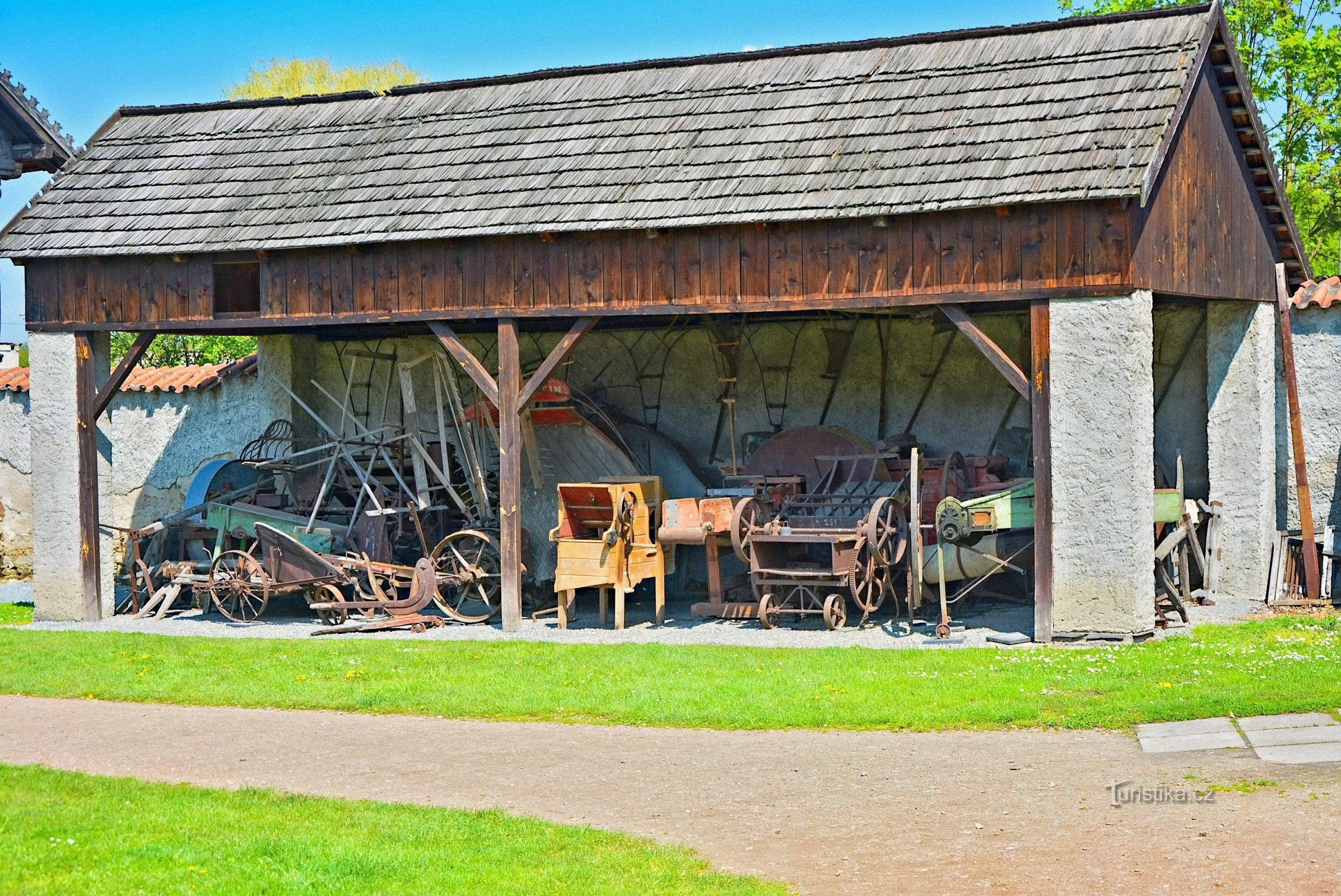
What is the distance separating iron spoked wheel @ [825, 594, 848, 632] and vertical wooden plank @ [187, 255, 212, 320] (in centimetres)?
645

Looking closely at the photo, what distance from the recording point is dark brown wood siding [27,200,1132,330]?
12.3m

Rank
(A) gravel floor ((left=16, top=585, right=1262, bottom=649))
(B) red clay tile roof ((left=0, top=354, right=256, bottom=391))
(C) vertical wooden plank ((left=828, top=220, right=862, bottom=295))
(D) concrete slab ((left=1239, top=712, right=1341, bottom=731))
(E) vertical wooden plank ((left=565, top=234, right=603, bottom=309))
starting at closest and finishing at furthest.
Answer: (D) concrete slab ((left=1239, top=712, right=1341, bottom=731)) → (A) gravel floor ((left=16, top=585, right=1262, bottom=649)) → (C) vertical wooden plank ((left=828, top=220, right=862, bottom=295)) → (E) vertical wooden plank ((left=565, top=234, right=603, bottom=309)) → (B) red clay tile roof ((left=0, top=354, right=256, bottom=391))

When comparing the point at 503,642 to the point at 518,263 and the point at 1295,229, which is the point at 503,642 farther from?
the point at 1295,229

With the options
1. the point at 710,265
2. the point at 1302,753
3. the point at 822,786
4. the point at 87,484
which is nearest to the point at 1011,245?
the point at 710,265

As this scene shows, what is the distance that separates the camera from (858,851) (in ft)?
21.0

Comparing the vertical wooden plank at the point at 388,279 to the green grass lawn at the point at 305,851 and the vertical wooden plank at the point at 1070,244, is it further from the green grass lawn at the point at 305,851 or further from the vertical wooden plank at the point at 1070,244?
the green grass lawn at the point at 305,851

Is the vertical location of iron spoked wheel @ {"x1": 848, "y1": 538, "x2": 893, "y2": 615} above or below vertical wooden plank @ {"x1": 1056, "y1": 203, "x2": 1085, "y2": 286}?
below

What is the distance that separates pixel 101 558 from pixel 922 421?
8825mm

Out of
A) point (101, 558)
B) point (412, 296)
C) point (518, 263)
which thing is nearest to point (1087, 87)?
point (518, 263)

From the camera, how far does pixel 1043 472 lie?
40.2 feet

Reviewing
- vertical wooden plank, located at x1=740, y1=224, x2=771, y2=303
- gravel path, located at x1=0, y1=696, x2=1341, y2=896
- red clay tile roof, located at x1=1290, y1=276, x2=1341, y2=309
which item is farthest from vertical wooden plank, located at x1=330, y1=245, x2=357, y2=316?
red clay tile roof, located at x1=1290, y1=276, x2=1341, y2=309

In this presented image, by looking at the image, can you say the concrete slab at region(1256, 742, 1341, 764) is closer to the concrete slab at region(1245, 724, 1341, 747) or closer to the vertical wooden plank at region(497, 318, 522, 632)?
the concrete slab at region(1245, 724, 1341, 747)

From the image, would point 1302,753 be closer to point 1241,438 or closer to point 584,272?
point 1241,438

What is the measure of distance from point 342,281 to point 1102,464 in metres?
7.48
